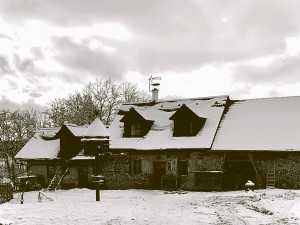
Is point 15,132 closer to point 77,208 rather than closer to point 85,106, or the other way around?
point 85,106

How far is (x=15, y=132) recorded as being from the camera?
5962cm

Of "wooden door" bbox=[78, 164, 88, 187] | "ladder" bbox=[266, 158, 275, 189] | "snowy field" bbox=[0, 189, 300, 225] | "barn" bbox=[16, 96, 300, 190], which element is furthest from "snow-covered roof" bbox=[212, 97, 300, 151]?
"wooden door" bbox=[78, 164, 88, 187]

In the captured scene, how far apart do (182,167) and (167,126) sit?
3992mm

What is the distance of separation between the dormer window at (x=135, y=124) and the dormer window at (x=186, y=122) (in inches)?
99.0

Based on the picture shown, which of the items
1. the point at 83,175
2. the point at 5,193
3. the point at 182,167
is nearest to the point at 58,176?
the point at 83,175

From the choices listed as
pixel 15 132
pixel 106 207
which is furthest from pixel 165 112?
pixel 15 132

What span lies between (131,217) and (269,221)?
16.1 ft

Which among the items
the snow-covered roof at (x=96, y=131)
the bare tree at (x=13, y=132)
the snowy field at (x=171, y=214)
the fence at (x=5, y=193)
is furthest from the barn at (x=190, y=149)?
the bare tree at (x=13, y=132)

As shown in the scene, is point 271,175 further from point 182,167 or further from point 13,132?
point 13,132

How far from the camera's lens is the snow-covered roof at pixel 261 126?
2722 centimetres

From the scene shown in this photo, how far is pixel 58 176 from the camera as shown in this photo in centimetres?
3303

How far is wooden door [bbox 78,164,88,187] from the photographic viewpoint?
3316cm

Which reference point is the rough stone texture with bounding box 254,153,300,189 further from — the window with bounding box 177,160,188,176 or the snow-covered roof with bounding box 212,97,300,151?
the window with bounding box 177,160,188,176

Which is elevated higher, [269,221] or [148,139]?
[148,139]
